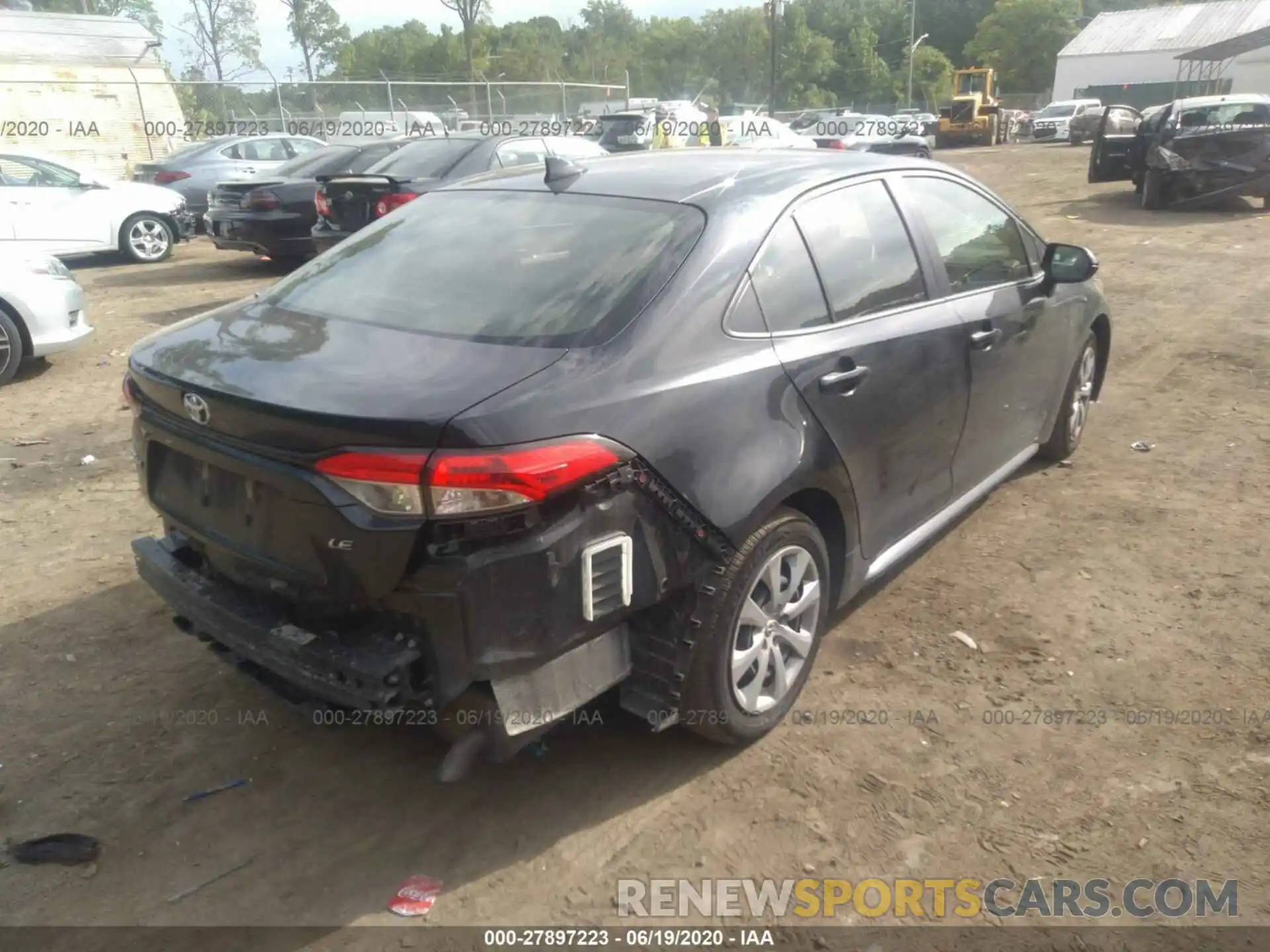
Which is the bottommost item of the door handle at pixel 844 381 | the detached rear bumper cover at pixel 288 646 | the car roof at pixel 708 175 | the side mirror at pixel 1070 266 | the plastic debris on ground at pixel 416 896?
the plastic debris on ground at pixel 416 896

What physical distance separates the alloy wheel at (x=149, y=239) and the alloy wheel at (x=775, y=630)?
12296 mm

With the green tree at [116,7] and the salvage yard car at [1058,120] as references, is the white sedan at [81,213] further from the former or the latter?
the green tree at [116,7]

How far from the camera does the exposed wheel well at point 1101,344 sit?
5.41 metres

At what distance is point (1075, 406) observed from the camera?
532cm

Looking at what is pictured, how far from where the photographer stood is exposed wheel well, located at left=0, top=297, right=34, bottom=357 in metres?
7.02

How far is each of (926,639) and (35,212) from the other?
12005 mm

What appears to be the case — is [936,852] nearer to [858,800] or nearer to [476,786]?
[858,800]

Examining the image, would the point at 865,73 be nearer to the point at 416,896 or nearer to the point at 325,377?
the point at 325,377

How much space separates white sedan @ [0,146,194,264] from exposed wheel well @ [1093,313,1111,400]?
1083 cm

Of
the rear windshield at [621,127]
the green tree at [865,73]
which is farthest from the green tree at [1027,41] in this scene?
the rear windshield at [621,127]

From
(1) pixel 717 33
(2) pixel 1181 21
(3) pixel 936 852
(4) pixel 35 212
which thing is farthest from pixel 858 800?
(1) pixel 717 33

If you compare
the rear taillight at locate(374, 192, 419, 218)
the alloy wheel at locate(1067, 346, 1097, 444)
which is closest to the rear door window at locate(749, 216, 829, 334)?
the alloy wheel at locate(1067, 346, 1097, 444)

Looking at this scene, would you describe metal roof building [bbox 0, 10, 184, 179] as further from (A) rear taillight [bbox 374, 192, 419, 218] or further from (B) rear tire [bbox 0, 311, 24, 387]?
(B) rear tire [bbox 0, 311, 24, 387]

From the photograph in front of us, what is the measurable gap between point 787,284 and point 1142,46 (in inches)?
2692
